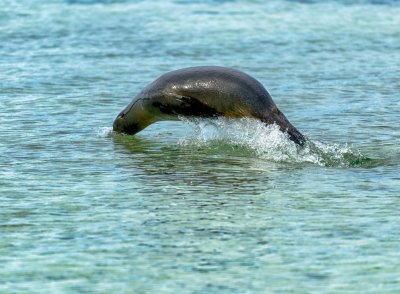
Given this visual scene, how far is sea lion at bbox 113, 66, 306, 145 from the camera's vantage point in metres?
11.5

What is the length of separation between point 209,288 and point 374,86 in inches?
379

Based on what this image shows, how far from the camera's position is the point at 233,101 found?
11469mm

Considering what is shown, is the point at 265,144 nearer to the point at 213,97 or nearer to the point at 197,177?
the point at 213,97

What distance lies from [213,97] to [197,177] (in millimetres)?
1442

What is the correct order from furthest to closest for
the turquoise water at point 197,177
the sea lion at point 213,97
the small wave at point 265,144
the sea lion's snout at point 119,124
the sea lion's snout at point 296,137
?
the sea lion's snout at point 119,124 < the sea lion at point 213,97 < the sea lion's snout at point 296,137 < the small wave at point 265,144 < the turquoise water at point 197,177

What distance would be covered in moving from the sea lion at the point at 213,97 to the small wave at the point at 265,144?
0.10 metres

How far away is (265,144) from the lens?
1130 cm

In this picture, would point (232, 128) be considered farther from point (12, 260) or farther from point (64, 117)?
point (12, 260)

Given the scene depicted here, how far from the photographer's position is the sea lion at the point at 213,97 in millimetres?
11453

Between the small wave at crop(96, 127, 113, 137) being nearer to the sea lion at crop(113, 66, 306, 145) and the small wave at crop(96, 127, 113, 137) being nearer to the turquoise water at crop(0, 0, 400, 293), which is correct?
the turquoise water at crop(0, 0, 400, 293)

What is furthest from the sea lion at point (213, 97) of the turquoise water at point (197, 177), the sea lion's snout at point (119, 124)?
the sea lion's snout at point (119, 124)

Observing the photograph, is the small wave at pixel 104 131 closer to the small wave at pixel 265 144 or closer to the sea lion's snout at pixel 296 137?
the small wave at pixel 265 144

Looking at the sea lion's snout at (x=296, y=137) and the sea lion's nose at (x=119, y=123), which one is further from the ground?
the sea lion's snout at (x=296, y=137)

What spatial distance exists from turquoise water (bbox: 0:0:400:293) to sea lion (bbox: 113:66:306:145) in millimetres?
174
